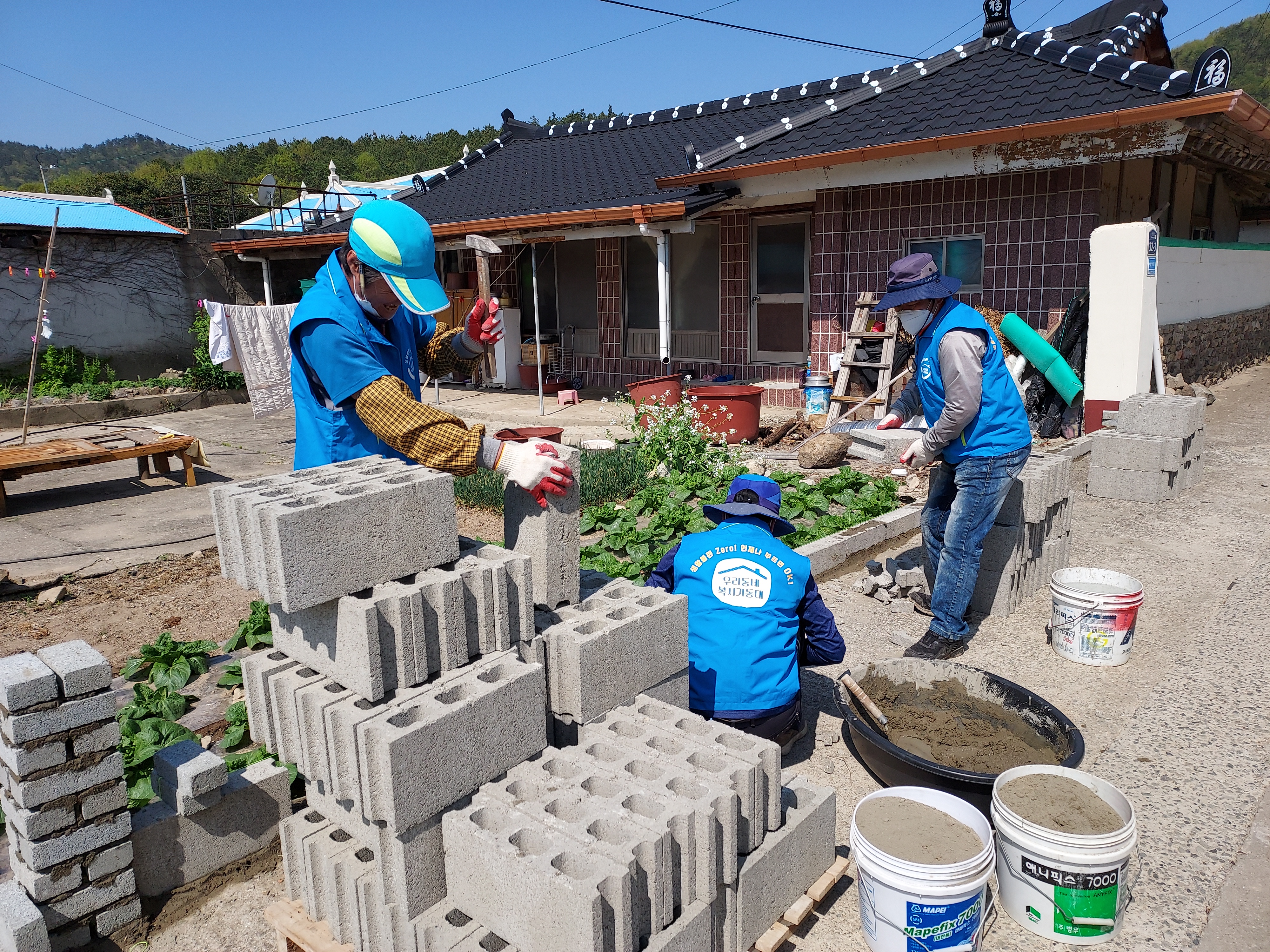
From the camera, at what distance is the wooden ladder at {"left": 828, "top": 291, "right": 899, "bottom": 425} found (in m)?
10.0

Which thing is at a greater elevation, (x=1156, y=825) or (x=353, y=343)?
(x=353, y=343)

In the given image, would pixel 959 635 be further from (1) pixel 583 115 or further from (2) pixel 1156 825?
(1) pixel 583 115

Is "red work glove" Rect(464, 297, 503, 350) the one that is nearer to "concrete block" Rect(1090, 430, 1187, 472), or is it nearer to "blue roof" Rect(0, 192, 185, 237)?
"concrete block" Rect(1090, 430, 1187, 472)

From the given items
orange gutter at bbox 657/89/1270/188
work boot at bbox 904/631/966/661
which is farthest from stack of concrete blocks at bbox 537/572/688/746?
orange gutter at bbox 657/89/1270/188

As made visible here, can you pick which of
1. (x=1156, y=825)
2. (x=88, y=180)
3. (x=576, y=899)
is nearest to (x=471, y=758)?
(x=576, y=899)

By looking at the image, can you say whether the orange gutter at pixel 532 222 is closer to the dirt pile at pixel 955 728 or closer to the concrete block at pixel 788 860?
the dirt pile at pixel 955 728

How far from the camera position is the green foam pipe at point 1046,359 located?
904 centimetres

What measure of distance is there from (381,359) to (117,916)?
1.99m

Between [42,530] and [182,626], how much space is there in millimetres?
3542

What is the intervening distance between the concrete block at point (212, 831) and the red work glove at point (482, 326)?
1798 mm

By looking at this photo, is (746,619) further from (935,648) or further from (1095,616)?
(1095,616)

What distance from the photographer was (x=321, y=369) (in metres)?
2.82

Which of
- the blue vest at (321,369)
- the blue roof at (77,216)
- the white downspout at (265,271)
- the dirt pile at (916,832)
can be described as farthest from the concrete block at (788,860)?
the blue roof at (77,216)

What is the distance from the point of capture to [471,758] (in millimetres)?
2250
